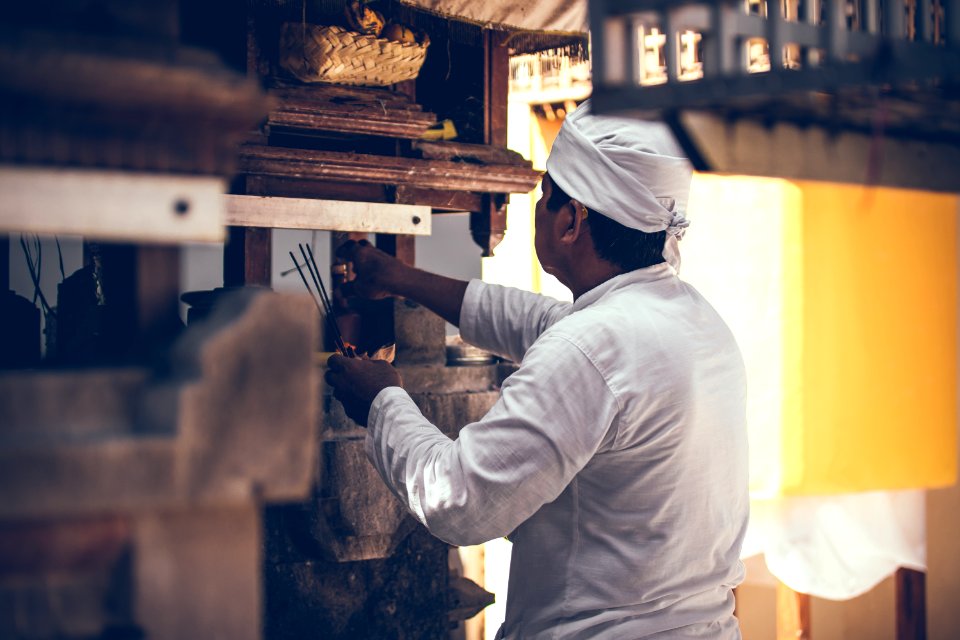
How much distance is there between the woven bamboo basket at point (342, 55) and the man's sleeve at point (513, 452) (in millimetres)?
1400

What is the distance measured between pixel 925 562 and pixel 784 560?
1.46 meters

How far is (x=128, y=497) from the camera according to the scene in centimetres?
137

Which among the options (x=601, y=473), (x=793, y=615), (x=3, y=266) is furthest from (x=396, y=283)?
(x=793, y=615)

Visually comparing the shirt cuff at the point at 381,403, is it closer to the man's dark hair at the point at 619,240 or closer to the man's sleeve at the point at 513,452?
the man's sleeve at the point at 513,452

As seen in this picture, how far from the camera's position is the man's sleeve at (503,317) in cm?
347

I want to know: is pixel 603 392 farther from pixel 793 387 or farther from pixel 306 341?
pixel 793 387

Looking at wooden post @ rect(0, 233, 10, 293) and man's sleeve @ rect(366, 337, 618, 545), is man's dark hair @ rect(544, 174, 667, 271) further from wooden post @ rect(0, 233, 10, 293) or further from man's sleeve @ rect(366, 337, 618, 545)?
wooden post @ rect(0, 233, 10, 293)

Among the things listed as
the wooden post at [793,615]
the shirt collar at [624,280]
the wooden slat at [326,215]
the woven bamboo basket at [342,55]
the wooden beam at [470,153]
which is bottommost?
the wooden post at [793,615]

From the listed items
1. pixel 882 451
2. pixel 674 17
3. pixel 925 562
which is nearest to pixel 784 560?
pixel 882 451

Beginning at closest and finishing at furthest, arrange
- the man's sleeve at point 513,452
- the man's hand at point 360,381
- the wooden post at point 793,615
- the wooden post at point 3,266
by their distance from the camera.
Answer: the man's sleeve at point 513,452 → the man's hand at point 360,381 → the wooden post at point 3,266 → the wooden post at point 793,615

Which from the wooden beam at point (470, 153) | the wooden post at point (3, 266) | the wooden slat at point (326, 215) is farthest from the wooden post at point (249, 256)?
the wooden post at point (3, 266)

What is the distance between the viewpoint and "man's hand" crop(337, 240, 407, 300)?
351cm

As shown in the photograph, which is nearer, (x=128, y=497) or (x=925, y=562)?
(x=128, y=497)

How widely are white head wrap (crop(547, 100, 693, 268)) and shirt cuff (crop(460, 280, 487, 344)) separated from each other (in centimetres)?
66
